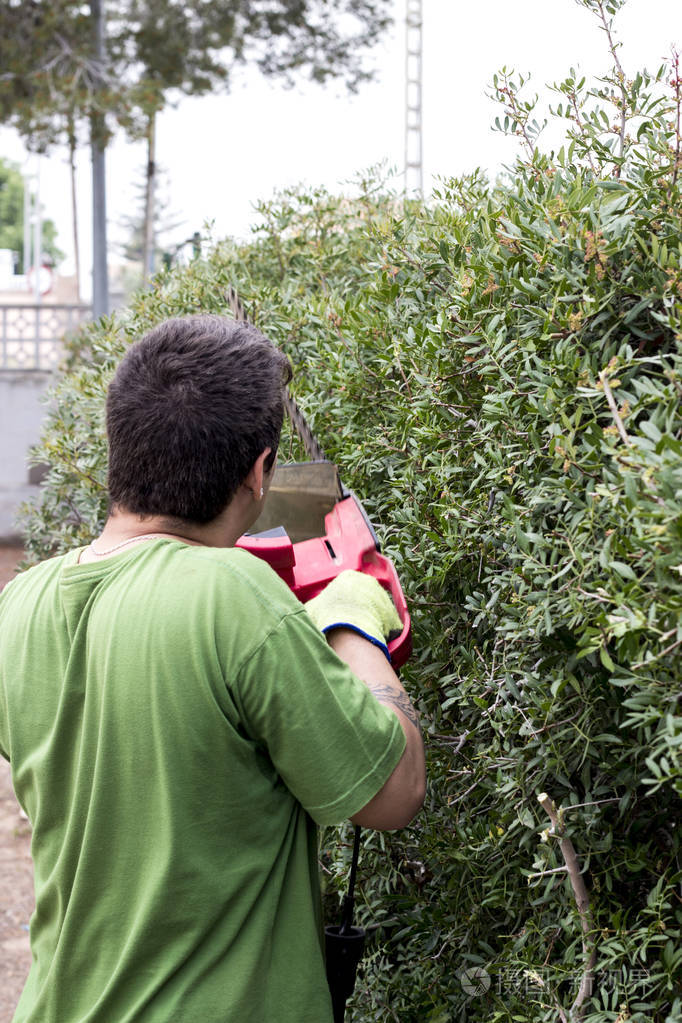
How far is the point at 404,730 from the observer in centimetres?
155

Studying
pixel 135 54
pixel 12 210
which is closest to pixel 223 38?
pixel 135 54

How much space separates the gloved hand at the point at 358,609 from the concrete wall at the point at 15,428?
15.3 metres

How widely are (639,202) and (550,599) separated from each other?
1.91 feet

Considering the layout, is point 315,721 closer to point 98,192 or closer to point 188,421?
point 188,421

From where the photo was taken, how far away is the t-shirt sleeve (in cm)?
138

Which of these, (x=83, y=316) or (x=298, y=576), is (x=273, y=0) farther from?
(x=298, y=576)

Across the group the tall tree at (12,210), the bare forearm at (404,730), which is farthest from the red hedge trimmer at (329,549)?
the tall tree at (12,210)

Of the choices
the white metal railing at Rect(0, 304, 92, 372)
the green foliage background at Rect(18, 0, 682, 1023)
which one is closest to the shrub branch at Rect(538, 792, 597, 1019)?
the green foliage background at Rect(18, 0, 682, 1023)

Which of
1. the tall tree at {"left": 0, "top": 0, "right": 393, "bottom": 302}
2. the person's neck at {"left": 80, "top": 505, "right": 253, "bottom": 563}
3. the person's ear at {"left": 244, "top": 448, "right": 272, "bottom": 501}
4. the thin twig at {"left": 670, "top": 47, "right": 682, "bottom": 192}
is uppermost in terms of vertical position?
the tall tree at {"left": 0, "top": 0, "right": 393, "bottom": 302}

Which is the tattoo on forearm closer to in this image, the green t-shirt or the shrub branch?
the green t-shirt

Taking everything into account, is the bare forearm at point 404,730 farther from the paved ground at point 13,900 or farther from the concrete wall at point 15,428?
the concrete wall at point 15,428

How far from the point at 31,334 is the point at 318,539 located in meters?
15.6

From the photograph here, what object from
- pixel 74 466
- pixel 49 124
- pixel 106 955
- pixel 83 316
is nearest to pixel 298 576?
pixel 106 955

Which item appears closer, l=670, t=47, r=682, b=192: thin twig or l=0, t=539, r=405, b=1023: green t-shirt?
l=0, t=539, r=405, b=1023: green t-shirt
